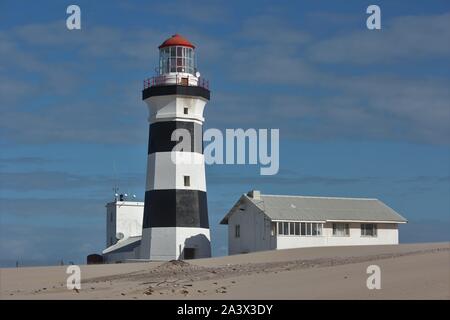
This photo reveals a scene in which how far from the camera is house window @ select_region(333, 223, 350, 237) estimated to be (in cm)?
4403

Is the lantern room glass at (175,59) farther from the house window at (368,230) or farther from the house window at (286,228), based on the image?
the house window at (368,230)

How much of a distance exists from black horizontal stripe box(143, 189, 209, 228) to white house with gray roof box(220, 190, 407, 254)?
3338 mm

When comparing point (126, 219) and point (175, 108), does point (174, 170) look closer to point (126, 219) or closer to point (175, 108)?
point (175, 108)

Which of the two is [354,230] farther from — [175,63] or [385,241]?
[175,63]

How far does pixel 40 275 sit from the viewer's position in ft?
98.5

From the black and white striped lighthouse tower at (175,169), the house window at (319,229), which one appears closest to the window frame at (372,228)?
the house window at (319,229)

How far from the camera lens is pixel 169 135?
40.0 meters

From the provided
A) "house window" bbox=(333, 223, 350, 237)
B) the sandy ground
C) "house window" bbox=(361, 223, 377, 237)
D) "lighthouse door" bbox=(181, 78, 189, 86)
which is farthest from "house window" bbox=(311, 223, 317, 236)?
the sandy ground

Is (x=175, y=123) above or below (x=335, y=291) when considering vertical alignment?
above

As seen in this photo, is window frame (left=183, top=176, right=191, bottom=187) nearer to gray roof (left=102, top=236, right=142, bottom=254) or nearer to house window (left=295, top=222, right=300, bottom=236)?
house window (left=295, top=222, right=300, bottom=236)
